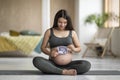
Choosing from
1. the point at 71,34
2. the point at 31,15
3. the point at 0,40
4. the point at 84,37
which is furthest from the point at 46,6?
the point at 71,34

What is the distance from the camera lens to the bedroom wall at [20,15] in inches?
457

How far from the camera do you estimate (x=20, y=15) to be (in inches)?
459

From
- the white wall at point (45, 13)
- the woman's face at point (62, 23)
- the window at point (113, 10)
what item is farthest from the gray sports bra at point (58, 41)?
the white wall at point (45, 13)

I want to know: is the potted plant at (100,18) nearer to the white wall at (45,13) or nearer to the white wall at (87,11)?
the white wall at (87,11)

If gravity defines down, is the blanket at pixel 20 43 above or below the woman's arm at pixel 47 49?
below

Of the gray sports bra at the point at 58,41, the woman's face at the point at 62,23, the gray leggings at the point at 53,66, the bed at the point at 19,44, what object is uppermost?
the woman's face at the point at 62,23

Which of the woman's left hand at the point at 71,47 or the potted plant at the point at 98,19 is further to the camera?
the potted plant at the point at 98,19

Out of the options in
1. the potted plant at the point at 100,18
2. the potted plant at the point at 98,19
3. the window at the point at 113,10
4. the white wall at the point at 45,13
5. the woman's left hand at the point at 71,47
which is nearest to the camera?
the woman's left hand at the point at 71,47

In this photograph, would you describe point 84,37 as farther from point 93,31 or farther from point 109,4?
point 109,4

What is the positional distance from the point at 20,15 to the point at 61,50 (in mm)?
7645

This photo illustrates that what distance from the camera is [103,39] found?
9656 millimetres

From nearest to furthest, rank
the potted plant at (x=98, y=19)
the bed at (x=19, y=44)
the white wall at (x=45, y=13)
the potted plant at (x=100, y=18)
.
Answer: the bed at (x=19, y=44)
the potted plant at (x=100, y=18)
the potted plant at (x=98, y=19)
the white wall at (x=45, y=13)

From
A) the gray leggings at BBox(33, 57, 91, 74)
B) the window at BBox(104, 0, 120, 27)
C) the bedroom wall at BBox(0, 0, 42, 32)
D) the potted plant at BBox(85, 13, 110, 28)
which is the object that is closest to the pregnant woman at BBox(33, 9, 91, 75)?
the gray leggings at BBox(33, 57, 91, 74)

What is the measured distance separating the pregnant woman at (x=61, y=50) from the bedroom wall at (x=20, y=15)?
7.40 metres
